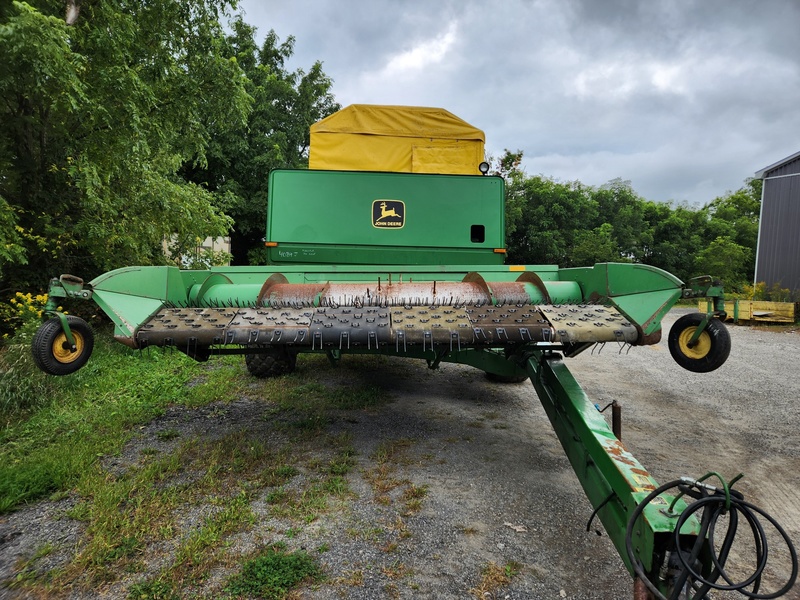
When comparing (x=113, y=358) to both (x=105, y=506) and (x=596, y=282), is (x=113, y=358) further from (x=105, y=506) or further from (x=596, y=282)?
(x=596, y=282)

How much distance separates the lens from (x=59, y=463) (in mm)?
3084

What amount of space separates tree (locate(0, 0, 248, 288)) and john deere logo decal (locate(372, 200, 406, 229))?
367 centimetres

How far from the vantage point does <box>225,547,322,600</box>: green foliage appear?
6.43ft

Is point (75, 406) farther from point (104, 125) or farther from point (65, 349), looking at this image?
point (104, 125)

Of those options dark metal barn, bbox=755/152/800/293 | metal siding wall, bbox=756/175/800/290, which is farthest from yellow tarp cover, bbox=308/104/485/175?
metal siding wall, bbox=756/175/800/290

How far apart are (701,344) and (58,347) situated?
3137mm

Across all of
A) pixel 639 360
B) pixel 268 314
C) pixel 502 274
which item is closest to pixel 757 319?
pixel 639 360

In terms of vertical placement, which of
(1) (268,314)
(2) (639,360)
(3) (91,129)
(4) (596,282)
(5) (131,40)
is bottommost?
(2) (639,360)

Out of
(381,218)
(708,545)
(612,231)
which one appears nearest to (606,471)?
(708,545)

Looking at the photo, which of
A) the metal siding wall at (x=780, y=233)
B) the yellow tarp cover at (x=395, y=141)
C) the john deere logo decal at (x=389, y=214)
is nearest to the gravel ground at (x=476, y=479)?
the john deere logo decal at (x=389, y=214)

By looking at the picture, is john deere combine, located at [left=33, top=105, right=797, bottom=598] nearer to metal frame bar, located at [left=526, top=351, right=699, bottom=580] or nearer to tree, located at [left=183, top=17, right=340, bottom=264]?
metal frame bar, located at [left=526, top=351, right=699, bottom=580]

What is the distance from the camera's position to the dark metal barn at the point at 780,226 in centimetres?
1535

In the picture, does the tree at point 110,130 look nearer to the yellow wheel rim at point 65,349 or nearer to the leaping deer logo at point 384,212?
the leaping deer logo at point 384,212

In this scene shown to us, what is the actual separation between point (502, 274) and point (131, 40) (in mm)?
6118
